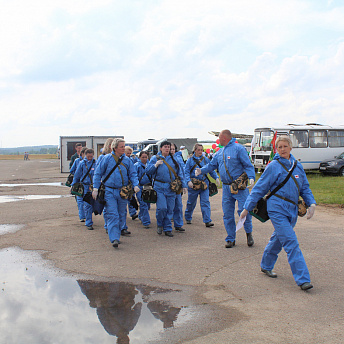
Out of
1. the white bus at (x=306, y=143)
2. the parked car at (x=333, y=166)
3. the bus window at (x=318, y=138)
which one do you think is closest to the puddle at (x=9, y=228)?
the white bus at (x=306, y=143)

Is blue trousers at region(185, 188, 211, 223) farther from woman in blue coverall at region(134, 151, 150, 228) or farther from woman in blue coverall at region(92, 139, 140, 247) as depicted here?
woman in blue coverall at region(92, 139, 140, 247)

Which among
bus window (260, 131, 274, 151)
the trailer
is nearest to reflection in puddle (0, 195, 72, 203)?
the trailer

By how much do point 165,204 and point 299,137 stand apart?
58.1 ft

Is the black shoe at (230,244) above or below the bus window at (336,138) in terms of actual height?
below

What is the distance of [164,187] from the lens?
8250mm

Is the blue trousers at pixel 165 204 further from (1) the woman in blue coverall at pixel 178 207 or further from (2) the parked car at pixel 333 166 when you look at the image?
(2) the parked car at pixel 333 166

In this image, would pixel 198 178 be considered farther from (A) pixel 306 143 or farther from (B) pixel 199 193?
(A) pixel 306 143

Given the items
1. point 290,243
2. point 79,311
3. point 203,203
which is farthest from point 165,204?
point 79,311

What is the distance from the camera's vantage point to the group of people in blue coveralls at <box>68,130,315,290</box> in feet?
16.6

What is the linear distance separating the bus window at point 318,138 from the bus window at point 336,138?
37 centimetres

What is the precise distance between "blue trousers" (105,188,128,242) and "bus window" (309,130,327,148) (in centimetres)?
1889

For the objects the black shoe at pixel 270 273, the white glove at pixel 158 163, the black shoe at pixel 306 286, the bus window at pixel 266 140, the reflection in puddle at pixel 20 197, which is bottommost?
the reflection in puddle at pixel 20 197

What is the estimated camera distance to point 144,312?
164 inches

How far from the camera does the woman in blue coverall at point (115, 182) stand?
7109 millimetres
